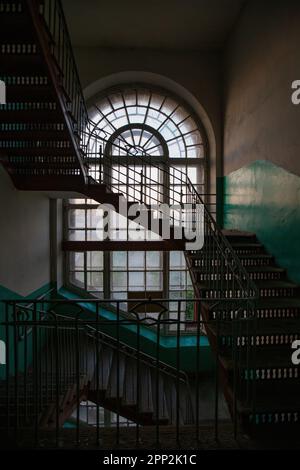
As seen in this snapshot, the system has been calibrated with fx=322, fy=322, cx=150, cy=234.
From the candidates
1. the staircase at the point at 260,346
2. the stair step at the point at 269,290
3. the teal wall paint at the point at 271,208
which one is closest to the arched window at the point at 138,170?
the teal wall paint at the point at 271,208

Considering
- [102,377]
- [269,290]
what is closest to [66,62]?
[269,290]

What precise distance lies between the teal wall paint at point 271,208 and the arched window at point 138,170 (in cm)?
194

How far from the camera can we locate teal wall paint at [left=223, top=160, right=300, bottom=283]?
418 cm

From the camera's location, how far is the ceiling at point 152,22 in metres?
6.07

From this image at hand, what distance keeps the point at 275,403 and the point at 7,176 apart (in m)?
4.60

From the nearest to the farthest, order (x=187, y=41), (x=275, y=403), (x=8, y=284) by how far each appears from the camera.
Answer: (x=275, y=403), (x=8, y=284), (x=187, y=41)

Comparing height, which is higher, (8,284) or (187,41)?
(187,41)

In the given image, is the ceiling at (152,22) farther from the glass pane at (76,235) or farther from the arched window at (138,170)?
the glass pane at (76,235)

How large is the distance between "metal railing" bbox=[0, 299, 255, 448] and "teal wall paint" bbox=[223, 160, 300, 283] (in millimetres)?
1408

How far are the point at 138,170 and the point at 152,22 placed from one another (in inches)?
121

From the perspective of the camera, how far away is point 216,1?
5.98m

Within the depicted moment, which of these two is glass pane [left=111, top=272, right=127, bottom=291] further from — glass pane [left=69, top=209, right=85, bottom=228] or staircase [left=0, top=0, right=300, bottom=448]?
staircase [left=0, top=0, right=300, bottom=448]
